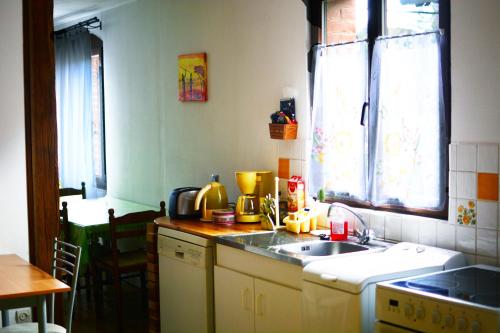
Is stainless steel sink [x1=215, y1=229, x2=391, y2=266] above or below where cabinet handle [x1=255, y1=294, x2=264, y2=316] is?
above

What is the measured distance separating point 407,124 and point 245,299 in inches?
48.2

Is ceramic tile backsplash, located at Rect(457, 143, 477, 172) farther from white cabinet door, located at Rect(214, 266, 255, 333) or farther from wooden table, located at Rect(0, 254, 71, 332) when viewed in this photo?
wooden table, located at Rect(0, 254, 71, 332)

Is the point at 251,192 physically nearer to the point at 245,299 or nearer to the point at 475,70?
the point at 245,299

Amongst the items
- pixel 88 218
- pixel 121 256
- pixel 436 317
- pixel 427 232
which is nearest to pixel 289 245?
pixel 427 232

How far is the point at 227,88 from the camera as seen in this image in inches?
182

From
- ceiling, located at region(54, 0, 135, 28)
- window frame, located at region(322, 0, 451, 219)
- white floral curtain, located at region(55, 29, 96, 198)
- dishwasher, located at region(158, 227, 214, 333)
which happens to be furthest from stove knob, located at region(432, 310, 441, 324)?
white floral curtain, located at region(55, 29, 96, 198)

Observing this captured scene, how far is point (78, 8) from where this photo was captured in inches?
247

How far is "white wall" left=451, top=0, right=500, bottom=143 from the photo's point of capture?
283 cm

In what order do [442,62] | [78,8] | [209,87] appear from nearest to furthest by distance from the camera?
1. [442,62]
2. [209,87]
3. [78,8]

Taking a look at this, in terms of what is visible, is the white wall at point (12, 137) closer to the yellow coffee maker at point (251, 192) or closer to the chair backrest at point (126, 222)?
the chair backrest at point (126, 222)

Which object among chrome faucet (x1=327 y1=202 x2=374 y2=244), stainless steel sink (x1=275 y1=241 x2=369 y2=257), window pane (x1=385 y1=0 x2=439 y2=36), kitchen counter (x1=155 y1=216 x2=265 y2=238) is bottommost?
stainless steel sink (x1=275 y1=241 x2=369 y2=257)

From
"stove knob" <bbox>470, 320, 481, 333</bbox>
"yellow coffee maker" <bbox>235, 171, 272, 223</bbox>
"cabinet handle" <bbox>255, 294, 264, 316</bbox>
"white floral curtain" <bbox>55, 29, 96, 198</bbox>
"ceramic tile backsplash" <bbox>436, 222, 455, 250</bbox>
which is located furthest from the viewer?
"white floral curtain" <bbox>55, 29, 96, 198</bbox>

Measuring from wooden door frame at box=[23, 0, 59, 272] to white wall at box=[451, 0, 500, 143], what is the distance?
2422 mm

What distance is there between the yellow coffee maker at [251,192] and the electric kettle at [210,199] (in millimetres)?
156
